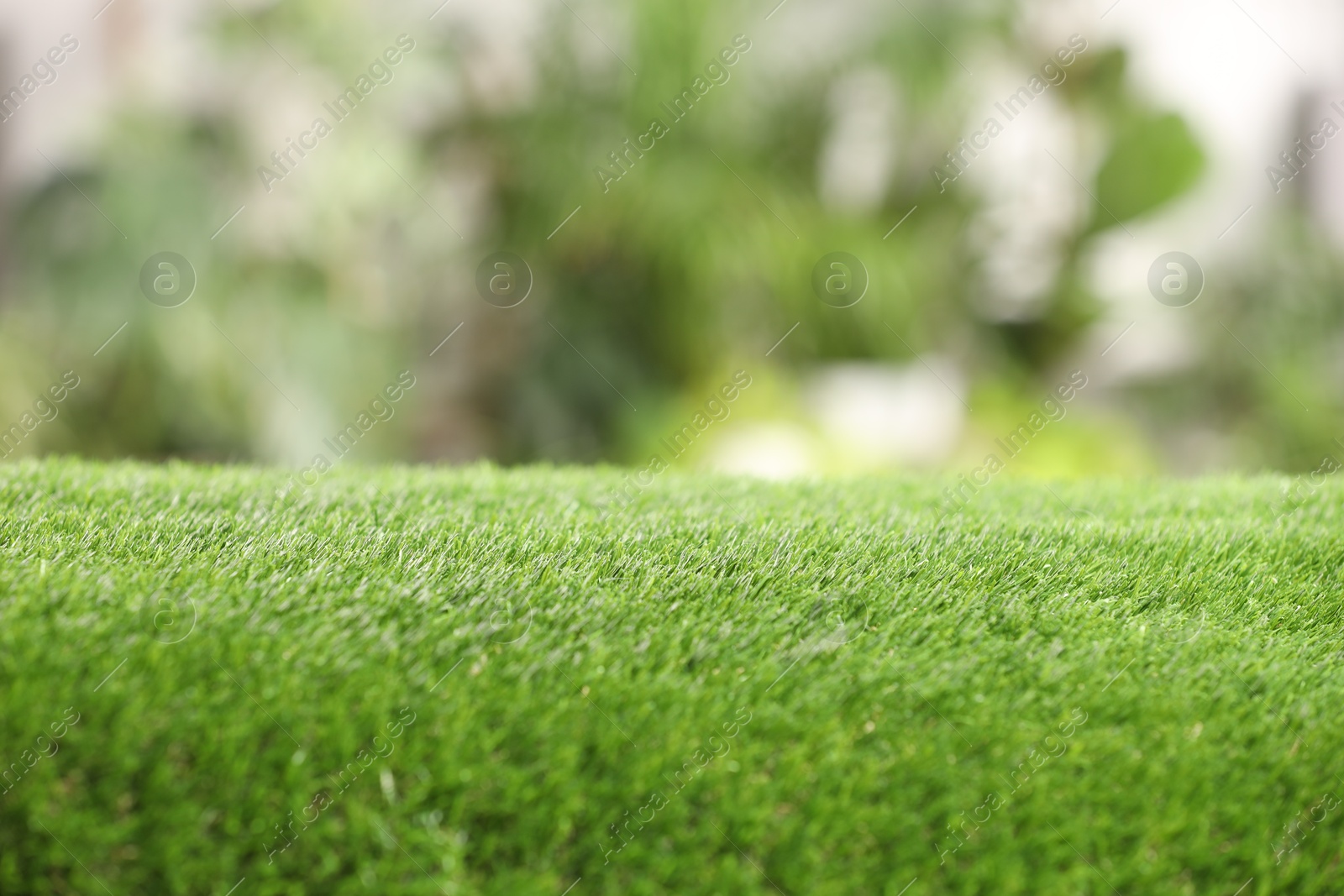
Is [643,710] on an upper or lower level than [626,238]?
lower

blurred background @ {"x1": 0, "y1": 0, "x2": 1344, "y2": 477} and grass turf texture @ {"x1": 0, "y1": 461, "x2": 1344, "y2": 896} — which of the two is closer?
grass turf texture @ {"x1": 0, "y1": 461, "x2": 1344, "y2": 896}

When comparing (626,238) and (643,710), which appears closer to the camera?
(643,710)

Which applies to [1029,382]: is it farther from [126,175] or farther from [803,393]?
[126,175]

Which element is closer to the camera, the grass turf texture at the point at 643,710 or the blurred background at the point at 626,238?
the grass turf texture at the point at 643,710
